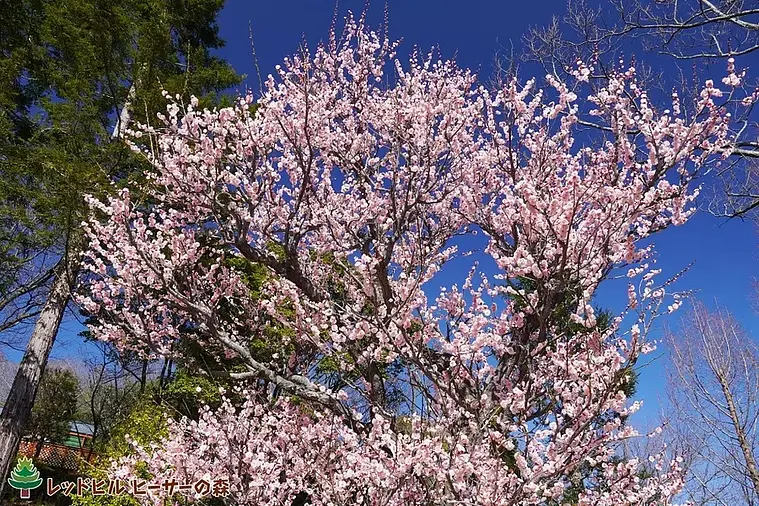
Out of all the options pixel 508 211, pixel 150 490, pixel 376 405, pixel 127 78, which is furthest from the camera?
pixel 127 78

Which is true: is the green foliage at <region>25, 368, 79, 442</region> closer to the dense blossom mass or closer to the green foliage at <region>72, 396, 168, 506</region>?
the green foliage at <region>72, 396, 168, 506</region>

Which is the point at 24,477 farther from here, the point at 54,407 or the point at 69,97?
the point at 69,97

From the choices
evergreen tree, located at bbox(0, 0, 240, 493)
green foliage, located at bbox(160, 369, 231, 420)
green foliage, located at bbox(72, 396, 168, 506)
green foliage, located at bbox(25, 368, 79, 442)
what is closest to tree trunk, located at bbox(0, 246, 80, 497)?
evergreen tree, located at bbox(0, 0, 240, 493)

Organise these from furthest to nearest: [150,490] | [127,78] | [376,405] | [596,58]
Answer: [127,78] → [150,490] → [596,58] → [376,405]

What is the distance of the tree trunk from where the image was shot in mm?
7464

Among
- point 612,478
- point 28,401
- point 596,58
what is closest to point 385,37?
point 596,58

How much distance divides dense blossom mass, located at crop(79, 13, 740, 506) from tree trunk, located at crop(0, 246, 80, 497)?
8.64 feet

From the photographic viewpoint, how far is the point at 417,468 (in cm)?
299

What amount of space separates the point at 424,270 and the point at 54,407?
15.5 meters

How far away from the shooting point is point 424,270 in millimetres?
3773

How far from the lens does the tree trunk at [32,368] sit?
7464 mm

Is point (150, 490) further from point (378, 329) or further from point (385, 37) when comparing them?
point (385, 37)

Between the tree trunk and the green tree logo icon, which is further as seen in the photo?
the green tree logo icon

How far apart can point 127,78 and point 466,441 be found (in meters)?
10.6
